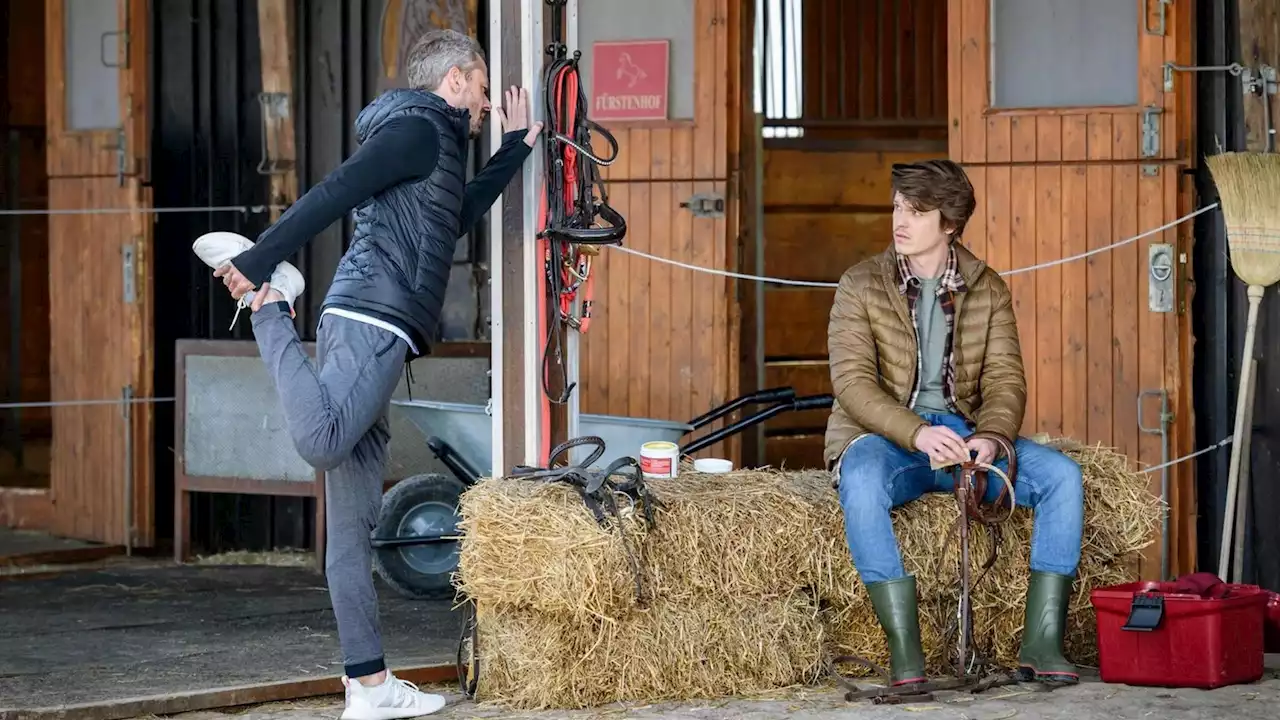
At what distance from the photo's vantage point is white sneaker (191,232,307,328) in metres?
3.98

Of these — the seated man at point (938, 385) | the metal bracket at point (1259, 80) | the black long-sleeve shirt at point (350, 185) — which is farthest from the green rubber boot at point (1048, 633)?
the metal bracket at point (1259, 80)

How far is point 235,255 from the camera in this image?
13.2 ft

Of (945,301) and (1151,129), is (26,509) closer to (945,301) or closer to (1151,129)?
(945,301)

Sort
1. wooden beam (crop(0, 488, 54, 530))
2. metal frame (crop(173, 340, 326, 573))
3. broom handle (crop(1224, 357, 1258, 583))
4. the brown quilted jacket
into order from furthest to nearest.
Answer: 1. wooden beam (crop(0, 488, 54, 530))
2. metal frame (crop(173, 340, 326, 573))
3. broom handle (crop(1224, 357, 1258, 583))
4. the brown quilted jacket

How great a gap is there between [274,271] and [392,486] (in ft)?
9.62

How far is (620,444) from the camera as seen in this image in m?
6.05

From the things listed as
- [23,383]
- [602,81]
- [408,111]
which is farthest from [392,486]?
[23,383]

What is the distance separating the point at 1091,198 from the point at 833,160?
2.68m

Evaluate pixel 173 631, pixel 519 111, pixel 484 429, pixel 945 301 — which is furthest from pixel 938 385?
pixel 173 631

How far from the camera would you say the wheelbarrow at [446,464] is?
5961 mm

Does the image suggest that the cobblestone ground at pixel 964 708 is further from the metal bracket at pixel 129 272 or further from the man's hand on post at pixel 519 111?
the metal bracket at pixel 129 272

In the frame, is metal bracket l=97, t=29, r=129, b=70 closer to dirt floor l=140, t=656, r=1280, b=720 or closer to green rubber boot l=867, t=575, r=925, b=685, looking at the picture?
dirt floor l=140, t=656, r=1280, b=720

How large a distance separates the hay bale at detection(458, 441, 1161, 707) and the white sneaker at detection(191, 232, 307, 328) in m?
0.68

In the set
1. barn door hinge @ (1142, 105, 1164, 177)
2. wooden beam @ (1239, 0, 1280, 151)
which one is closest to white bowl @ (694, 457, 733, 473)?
barn door hinge @ (1142, 105, 1164, 177)
